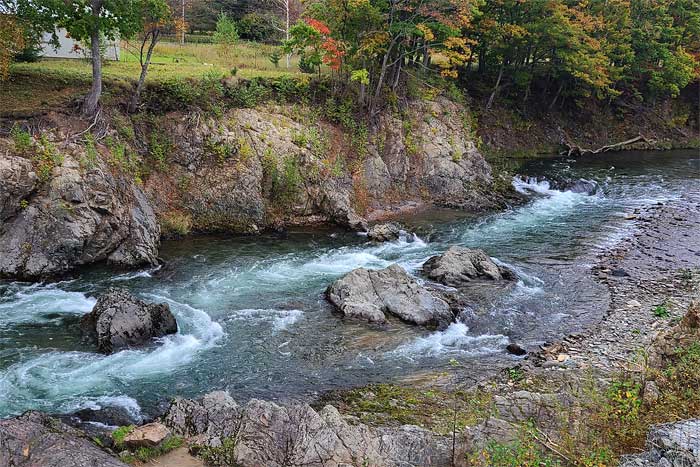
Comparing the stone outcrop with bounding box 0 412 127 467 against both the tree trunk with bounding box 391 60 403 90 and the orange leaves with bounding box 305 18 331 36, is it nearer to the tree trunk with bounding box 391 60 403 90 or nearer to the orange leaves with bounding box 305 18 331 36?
the orange leaves with bounding box 305 18 331 36

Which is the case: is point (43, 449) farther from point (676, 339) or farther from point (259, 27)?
point (259, 27)

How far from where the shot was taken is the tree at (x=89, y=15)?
62.5ft

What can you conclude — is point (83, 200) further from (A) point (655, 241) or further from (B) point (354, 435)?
(A) point (655, 241)

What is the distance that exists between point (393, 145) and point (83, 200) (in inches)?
605

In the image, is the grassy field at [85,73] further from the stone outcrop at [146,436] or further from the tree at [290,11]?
the stone outcrop at [146,436]

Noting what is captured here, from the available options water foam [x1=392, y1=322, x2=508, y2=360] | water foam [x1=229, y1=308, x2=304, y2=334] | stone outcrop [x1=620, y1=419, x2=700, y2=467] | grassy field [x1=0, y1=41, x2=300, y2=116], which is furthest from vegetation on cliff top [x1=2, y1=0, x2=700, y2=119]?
stone outcrop [x1=620, y1=419, x2=700, y2=467]

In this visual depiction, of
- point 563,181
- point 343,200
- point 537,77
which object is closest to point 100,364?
point 343,200

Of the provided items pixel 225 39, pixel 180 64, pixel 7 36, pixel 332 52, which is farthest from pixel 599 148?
pixel 7 36

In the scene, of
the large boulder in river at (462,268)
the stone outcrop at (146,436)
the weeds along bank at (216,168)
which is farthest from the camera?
the large boulder in river at (462,268)

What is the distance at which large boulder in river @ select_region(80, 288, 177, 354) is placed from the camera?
13891 millimetres

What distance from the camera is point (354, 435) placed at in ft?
31.3

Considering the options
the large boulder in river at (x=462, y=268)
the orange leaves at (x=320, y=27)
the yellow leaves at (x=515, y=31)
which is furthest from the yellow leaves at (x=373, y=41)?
the yellow leaves at (x=515, y=31)

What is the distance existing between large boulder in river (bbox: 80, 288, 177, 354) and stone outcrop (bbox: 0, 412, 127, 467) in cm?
459

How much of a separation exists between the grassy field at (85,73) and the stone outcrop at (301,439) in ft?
48.6
